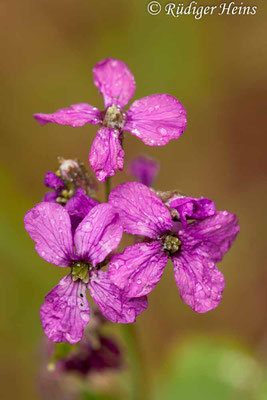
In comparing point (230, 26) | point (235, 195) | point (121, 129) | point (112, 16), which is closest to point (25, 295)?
point (235, 195)

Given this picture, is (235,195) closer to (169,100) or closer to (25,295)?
(25,295)

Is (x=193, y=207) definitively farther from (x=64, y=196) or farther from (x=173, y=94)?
(x=173, y=94)

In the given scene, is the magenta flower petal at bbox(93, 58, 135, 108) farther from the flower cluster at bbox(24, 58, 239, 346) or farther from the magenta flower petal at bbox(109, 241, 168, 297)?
the magenta flower petal at bbox(109, 241, 168, 297)

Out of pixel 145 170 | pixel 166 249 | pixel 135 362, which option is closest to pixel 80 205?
pixel 166 249

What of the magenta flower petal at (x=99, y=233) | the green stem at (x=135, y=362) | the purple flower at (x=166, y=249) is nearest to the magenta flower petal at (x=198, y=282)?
the purple flower at (x=166, y=249)

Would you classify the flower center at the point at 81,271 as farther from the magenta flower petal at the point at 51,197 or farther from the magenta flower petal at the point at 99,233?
the magenta flower petal at the point at 51,197
